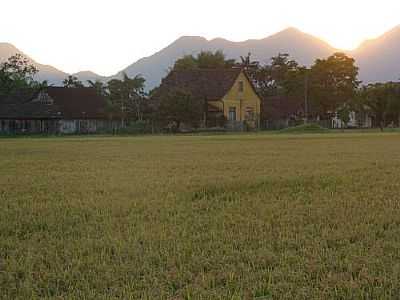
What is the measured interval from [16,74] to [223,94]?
28570 millimetres

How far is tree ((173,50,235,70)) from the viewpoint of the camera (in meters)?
72.2

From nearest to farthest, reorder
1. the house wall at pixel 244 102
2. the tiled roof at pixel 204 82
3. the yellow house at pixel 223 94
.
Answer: the yellow house at pixel 223 94
the tiled roof at pixel 204 82
the house wall at pixel 244 102

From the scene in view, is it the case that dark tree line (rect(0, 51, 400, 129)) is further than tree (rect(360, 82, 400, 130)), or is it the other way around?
tree (rect(360, 82, 400, 130))

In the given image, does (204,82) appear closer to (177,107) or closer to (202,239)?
(177,107)

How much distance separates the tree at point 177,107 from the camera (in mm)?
50000

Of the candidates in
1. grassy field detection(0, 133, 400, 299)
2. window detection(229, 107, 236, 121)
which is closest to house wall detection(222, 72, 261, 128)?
window detection(229, 107, 236, 121)

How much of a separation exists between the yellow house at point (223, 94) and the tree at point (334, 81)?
10.3m

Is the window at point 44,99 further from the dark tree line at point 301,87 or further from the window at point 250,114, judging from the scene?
the window at point 250,114

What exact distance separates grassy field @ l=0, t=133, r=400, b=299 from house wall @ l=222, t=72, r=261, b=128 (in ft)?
161

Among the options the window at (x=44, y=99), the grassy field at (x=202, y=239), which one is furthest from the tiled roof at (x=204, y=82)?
the grassy field at (x=202, y=239)

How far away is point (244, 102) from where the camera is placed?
6006 centimetres

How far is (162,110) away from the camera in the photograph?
50.2 meters

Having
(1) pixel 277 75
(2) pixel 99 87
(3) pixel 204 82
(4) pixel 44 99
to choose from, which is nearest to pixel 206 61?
(1) pixel 277 75

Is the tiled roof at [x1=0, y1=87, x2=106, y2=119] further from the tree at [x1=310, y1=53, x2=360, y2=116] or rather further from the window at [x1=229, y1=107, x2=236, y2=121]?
the tree at [x1=310, y1=53, x2=360, y2=116]
